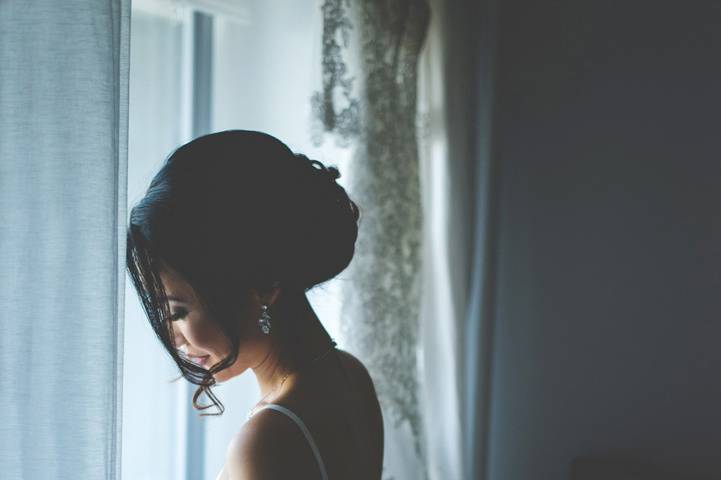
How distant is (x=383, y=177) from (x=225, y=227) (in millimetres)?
870

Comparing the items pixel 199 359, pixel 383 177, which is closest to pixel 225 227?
pixel 199 359

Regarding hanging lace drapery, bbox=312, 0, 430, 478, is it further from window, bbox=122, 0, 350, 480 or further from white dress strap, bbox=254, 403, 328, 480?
white dress strap, bbox=254, 403, 328, 480

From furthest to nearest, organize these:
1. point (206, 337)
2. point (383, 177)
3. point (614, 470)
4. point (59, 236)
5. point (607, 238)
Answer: point (607, 238), point (614, 470), point (383, 177), point (206, 337), point (59, 236)

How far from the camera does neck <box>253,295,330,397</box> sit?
100 centimetres

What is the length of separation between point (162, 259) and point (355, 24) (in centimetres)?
96

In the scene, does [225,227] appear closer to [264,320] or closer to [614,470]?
[264,320]

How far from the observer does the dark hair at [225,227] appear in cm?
87

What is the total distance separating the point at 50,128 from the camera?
804 mm

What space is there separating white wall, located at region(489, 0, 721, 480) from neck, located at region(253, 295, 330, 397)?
134 centimetres

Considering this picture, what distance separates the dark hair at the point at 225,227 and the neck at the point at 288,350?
47 mm

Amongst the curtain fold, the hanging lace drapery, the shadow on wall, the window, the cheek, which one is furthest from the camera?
the shadow on wall

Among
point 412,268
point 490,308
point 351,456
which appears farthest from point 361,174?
point 351,456

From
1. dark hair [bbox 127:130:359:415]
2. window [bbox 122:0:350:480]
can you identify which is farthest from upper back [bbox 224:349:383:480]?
window [bbox 122:0:350:480]

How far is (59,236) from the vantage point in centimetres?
81
